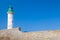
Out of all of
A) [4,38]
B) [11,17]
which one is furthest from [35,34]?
[11,17]

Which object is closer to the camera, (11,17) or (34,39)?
(34,39)

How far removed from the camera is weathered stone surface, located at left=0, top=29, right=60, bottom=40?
15527 mm

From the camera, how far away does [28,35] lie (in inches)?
634

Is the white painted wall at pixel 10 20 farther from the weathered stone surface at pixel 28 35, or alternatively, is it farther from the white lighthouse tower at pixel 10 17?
the weathered stone surface at pixel 28 35

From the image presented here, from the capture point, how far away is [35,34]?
52.6 ft

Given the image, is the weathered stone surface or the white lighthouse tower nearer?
the weathered stone surface

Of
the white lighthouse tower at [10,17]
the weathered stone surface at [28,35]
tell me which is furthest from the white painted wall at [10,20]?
the weathered stone surface at [28,35]

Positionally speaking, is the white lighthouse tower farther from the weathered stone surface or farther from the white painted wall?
the weathered stone surface

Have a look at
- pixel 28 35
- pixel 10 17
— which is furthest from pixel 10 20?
pixel 28 35

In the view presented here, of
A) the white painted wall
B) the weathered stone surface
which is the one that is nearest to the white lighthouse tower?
the white painted wall

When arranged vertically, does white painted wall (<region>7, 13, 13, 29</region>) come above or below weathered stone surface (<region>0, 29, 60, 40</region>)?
above

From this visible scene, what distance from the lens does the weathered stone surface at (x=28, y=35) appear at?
15527 mm

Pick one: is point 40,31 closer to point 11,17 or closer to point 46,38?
point 46,38

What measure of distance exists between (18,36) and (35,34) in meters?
1.44
